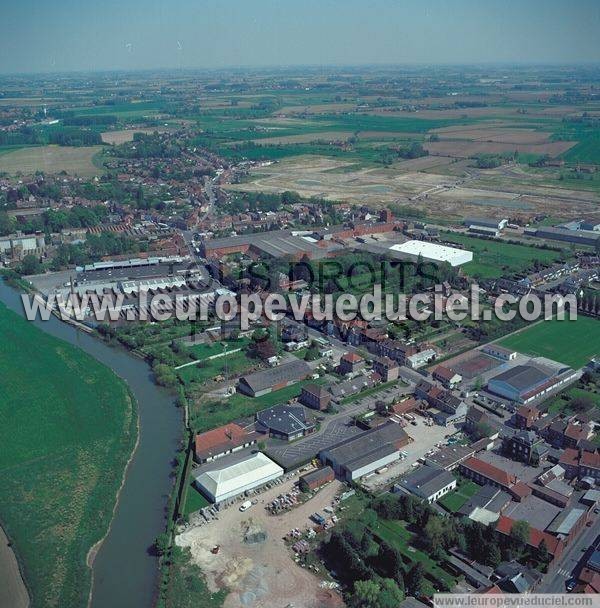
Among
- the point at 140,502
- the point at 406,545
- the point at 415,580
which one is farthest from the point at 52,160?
the point at 415,580

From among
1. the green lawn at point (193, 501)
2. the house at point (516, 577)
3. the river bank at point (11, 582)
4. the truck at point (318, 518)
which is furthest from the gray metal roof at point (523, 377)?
the river bank at point (11, 582)

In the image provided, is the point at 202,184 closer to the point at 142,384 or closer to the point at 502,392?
the point at 142,384

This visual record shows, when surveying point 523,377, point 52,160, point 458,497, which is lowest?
point 458,497

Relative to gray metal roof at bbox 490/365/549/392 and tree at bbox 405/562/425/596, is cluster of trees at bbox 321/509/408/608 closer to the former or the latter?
tree at bbox 405/562/425/596

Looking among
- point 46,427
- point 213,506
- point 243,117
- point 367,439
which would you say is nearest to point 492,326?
point 367,439

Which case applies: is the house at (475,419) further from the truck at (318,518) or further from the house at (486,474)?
the truck at (318,518)

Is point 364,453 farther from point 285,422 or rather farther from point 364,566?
point 364,566

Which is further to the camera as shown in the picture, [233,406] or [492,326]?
[492,326]
